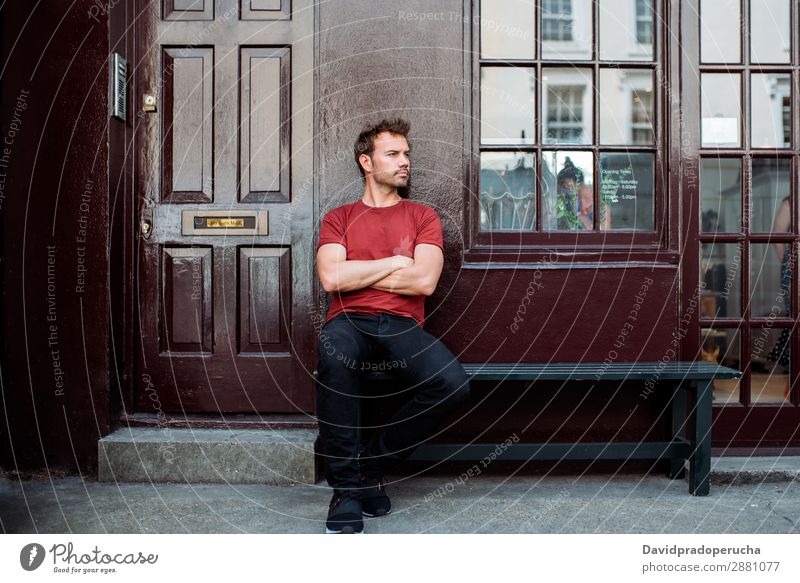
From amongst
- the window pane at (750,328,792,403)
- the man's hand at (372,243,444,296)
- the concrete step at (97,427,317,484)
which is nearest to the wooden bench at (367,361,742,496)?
the man's hand at (372,243,444,296)

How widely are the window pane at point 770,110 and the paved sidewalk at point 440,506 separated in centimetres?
177

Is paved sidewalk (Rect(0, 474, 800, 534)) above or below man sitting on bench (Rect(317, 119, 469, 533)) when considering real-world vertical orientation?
below

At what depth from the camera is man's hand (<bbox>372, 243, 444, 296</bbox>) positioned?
318 cm

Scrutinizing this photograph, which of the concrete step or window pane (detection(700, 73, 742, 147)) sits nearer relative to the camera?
the concrete step

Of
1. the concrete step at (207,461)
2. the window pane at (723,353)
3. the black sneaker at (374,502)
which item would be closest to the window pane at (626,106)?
the window pane at (723,353)

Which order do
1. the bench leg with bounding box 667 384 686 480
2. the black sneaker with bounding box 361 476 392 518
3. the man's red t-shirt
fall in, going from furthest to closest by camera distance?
the bench leg with bounding box 667 384 686 480
the man's red t-shirt
the black sneaker with bounding box 361 476 392 518

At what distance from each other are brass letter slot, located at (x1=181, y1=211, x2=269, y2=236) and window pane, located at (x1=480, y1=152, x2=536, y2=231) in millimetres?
1152

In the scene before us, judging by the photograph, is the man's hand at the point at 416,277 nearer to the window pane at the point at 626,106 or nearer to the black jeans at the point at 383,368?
the black jeans at the point at 383,368

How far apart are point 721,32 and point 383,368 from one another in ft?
8.26

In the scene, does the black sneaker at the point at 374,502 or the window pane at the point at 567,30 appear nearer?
the black sneaker at the point at 374,502

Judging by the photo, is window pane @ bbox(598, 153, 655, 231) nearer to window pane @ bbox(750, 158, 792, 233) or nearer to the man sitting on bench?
window pane @ bbox(750, 158, 792, 233)

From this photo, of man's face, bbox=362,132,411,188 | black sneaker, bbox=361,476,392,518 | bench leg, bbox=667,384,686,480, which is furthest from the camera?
bench leg, bbox=667,384,686,480

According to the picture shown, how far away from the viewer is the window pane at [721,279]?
12.5 feet

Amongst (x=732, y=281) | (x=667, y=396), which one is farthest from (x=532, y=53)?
(x=667, y=396)
